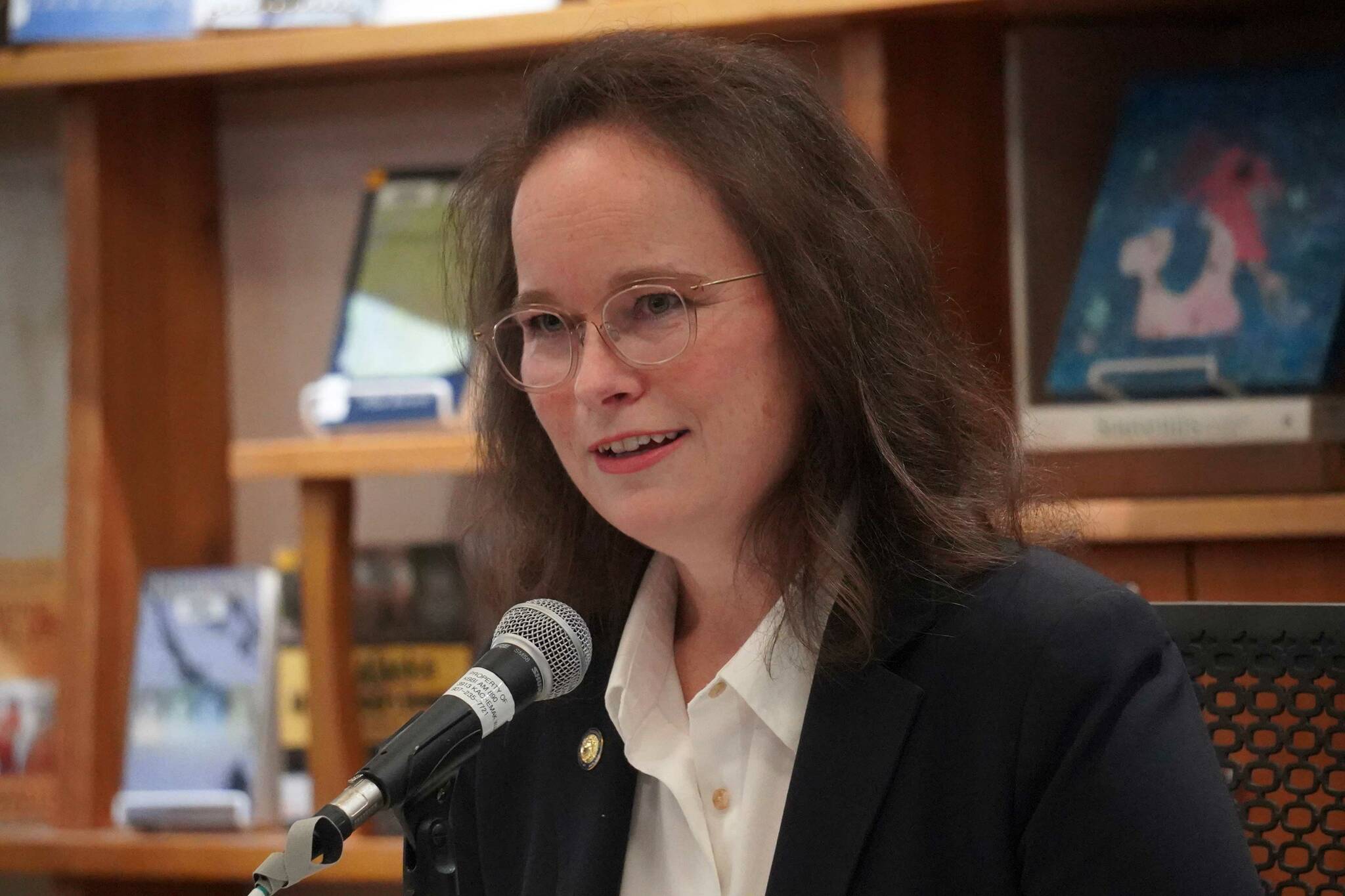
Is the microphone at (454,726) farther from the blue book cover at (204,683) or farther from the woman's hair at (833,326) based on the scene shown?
the blue book cover at (204,683)

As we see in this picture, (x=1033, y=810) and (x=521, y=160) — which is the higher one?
(x=521, y=160)

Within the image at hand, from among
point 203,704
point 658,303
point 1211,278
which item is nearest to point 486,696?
point 658,303

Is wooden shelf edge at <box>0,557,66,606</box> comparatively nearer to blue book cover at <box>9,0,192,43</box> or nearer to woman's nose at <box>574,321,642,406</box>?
blue book cover at <box>9,0,192,43</box>

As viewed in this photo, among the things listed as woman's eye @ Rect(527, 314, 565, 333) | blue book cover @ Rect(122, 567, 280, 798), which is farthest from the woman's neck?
blue book cover @ Rect(122, 567, 280, 798)

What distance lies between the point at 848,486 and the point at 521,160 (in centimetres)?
42

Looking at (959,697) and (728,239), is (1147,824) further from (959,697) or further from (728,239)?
(728,239)

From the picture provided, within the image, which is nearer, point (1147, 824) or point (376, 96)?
point (1147, 824)

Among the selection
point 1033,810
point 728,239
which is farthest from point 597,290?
point 1033,810

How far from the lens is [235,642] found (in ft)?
7.22

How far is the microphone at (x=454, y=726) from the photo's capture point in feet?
2.88

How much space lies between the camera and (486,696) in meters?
1.01

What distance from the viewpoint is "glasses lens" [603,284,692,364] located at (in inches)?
46.3

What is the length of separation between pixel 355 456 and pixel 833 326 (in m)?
0.99

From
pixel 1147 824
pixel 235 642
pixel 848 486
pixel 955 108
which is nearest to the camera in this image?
pixel 1147 824
